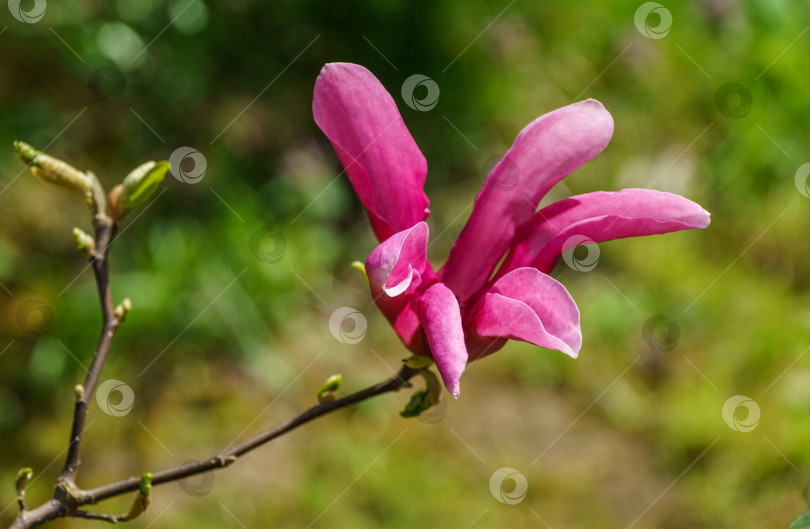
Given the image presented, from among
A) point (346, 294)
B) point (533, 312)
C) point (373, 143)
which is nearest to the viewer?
point (533, 312)

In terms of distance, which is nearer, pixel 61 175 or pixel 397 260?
pixel 397 260

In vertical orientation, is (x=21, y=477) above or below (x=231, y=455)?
below

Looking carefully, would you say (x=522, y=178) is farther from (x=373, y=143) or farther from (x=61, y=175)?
(x=61, y=175)

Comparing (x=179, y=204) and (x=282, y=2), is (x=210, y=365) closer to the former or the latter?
(x=179, y=204)

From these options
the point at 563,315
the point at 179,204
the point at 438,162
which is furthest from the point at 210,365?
the point at 563,315

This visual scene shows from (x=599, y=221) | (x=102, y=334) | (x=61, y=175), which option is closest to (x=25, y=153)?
(x=61, y=175)

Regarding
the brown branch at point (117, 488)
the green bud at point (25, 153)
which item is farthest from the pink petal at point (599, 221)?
the green bud at point (25, 153)
